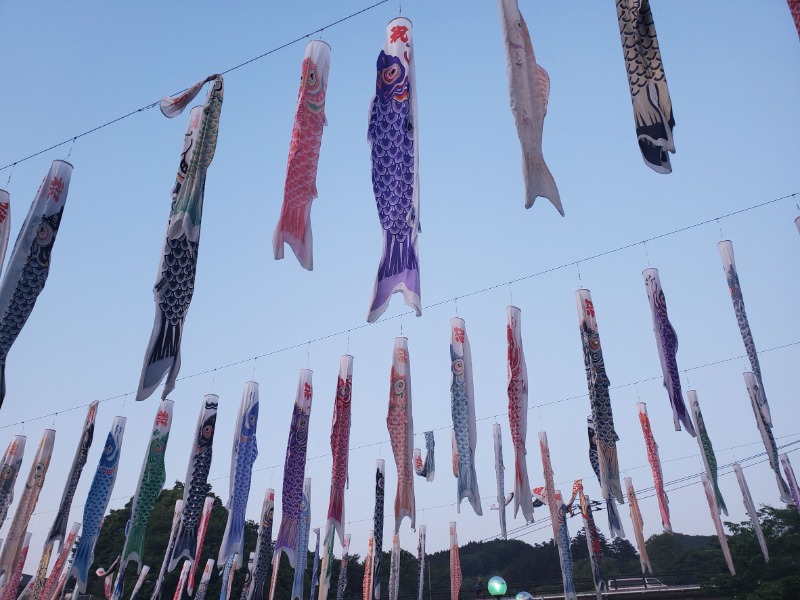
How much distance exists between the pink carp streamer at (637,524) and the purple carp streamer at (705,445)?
2.48 m

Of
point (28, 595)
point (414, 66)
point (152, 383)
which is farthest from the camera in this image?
point (28, 595)

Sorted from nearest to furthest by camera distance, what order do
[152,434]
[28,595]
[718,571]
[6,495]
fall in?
1. [152,434]
2. [6,495]
3. [28,595]
4. [718,571]

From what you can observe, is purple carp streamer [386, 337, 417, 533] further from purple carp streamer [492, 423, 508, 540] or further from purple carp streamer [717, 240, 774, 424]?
purple carp streamer [717, 240, 774, 424]

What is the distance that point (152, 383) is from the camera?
5.61 m

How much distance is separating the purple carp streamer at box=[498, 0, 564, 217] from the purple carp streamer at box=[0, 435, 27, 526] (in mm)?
12837

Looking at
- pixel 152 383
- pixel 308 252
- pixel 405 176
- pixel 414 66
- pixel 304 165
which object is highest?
pixel 414 66

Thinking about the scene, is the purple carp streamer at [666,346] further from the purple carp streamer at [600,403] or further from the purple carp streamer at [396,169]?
the purple carp streamer at [396,169]

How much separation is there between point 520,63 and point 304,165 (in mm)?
2452

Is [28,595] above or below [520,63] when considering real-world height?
below

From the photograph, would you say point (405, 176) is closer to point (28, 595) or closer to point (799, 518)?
point (28, 595)

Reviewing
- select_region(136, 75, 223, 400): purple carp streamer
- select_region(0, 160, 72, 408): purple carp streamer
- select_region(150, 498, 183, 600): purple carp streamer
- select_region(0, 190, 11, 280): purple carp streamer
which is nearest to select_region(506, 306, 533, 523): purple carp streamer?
select_region(150, 498, 183, 600): purple carp streamer

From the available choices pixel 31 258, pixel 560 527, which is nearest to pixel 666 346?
pixel 31 258

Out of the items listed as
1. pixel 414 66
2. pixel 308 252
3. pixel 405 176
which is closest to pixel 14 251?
pixel 308 252

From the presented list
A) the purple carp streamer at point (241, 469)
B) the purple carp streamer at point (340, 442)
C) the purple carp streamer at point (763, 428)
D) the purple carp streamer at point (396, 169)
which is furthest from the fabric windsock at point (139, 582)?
the purple carp streamer at point (763, 428)
